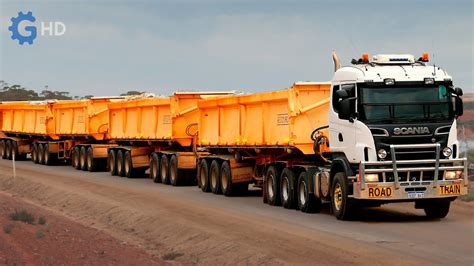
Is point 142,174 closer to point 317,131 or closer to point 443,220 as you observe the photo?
point 317,131

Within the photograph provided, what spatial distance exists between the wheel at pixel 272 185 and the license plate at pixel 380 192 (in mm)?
5121

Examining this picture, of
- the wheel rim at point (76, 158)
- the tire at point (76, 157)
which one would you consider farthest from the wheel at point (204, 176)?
the wheel rim at point (76, 158)

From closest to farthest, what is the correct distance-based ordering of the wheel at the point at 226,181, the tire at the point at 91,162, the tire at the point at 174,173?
the wheel at the point at 226,181 → the tire at the point at 174,173 → the tire at the point at 91,162

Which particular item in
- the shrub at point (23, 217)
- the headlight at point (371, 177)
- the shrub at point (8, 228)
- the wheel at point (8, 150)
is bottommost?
the shrub at point (8, 228)

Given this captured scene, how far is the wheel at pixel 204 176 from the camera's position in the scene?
92.2ft

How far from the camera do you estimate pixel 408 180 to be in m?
18.7

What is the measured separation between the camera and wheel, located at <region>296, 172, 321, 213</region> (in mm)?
21344

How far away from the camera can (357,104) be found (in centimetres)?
1875

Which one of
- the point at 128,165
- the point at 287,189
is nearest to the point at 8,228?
the point at 287,189

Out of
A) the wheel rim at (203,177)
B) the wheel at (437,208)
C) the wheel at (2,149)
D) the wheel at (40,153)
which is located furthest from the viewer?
the wheel at (2,149)

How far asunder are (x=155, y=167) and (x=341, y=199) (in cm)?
1401

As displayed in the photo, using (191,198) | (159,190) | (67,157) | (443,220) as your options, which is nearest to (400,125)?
(443,220)

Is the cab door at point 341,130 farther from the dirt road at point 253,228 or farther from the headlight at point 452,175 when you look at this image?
the headlight at point 452,175

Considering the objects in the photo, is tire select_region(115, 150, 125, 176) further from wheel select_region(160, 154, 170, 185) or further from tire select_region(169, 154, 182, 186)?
tire select_region(169, 154, 182, 186)
